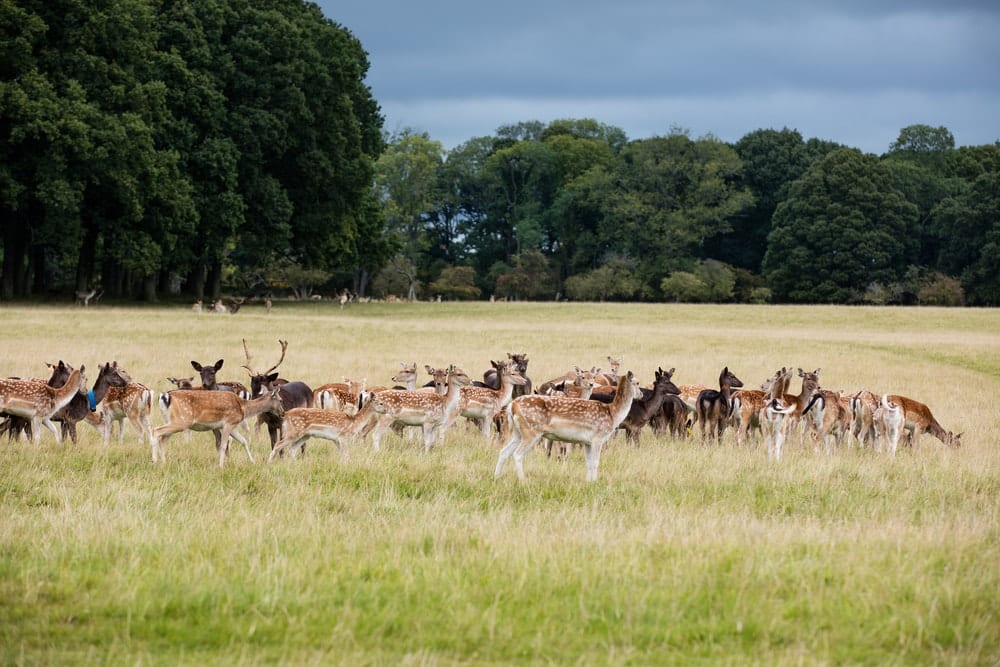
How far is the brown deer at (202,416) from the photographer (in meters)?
9.89

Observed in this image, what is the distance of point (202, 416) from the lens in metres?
10.1

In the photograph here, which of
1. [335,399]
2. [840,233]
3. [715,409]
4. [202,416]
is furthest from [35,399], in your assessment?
[840,233]

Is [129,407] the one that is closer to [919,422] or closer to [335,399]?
[335,399]

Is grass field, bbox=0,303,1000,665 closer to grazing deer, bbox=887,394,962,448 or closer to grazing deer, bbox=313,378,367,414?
grazing deer, bbox=887,394,962,448

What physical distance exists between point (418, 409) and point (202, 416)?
2.39m

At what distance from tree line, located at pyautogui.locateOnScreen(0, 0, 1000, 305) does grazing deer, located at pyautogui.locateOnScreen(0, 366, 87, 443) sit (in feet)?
72.7

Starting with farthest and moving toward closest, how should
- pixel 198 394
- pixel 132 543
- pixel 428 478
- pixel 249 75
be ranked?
pixel 249 75
pixel 198 394
pixel 428 478
pixel 132 543

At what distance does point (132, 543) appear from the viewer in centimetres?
655

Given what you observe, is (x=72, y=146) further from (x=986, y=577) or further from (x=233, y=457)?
(x=986, y=577)

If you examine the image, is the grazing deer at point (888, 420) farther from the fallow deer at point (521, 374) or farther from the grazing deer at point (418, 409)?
the grazing deer at point (418, 409)

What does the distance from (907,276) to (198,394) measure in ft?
190

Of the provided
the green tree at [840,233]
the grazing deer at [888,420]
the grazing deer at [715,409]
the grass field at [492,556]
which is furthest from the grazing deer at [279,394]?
the green tree at [840,233]

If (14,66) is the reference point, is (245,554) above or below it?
below

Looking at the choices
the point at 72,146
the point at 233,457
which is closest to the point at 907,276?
the point at 72,146
